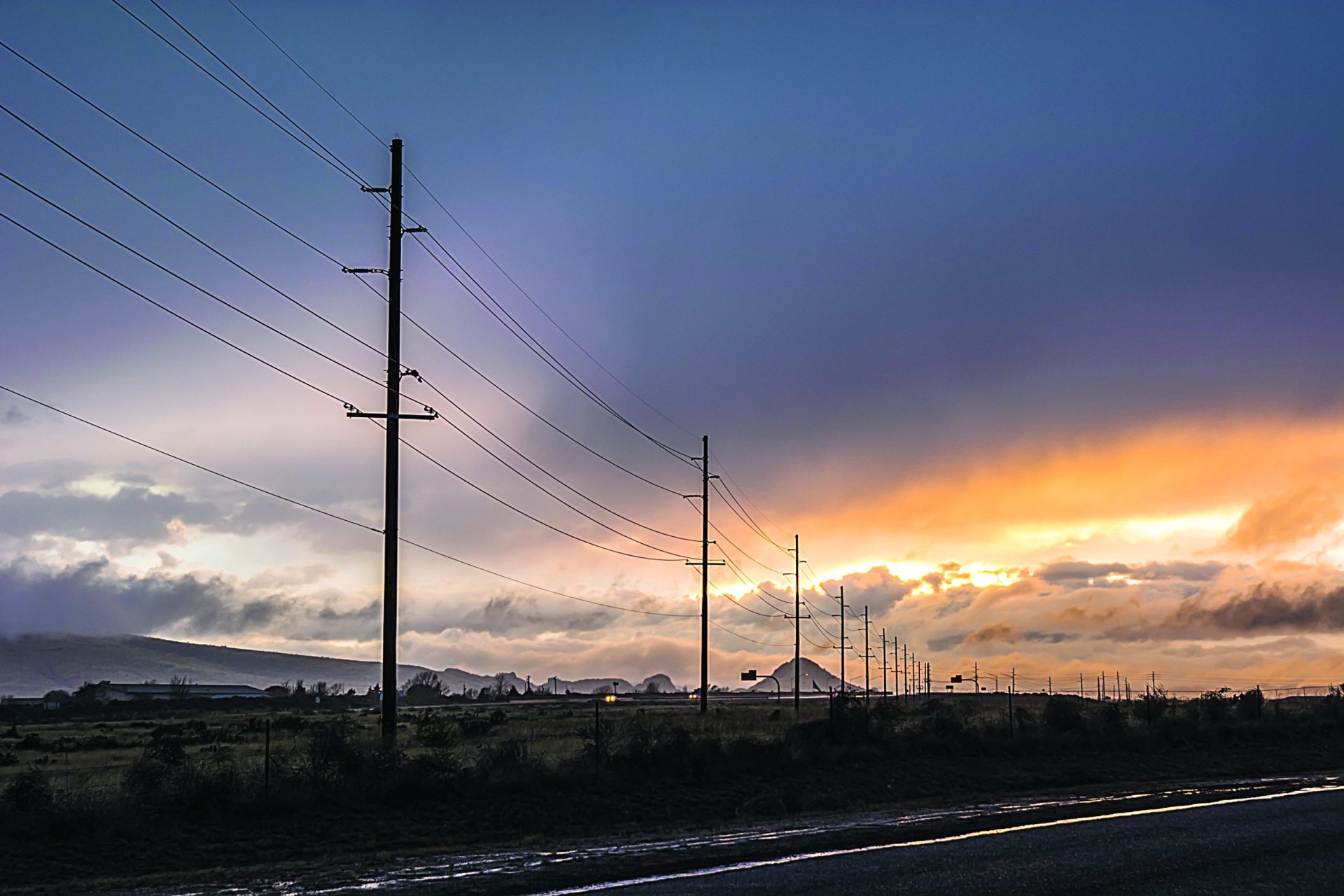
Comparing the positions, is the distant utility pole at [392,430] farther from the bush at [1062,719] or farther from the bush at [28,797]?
the bush at [1062,719]

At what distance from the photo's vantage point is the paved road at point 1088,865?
13.7m

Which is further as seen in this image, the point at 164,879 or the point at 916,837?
the point at 916,837

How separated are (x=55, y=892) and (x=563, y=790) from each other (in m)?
11.8

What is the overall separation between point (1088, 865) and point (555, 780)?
46.8 ft

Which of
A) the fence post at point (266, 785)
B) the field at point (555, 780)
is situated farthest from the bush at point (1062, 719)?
the fence post at point (266, 785)

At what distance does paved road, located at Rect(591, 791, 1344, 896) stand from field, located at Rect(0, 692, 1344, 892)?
708cm

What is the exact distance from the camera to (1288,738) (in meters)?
47.4

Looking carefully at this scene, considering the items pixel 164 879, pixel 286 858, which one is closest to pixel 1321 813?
pixel 286 858

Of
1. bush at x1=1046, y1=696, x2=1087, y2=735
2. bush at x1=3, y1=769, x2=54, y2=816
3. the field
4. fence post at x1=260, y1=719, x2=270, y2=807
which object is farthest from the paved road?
bush at x1=1046, y1=696, x2=1087, y2=735

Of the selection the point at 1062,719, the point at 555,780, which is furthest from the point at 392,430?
the point at 1062,719

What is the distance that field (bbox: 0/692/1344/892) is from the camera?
802 inches

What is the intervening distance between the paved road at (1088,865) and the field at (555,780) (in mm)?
7078

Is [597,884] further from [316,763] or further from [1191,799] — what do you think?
[1191,799]

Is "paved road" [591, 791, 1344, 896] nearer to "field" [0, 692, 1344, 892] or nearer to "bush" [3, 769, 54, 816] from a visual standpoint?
"field" [0, 692, 1344, 892]
